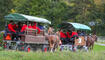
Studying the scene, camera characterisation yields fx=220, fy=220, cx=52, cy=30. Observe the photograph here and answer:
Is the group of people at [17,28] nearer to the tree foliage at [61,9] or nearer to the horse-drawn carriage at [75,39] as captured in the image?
the horse-drawn carriage at [75,39]

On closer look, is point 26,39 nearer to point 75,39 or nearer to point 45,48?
point 45,48

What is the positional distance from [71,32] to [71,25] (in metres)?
0.92

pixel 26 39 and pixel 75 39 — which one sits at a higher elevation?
pixel 26 39

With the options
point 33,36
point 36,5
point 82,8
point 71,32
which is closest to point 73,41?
point 71,32

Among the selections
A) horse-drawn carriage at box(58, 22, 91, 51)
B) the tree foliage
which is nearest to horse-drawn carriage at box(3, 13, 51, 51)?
horse-drawn carriage at box(58, 22, 91, 51)

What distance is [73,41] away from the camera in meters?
21.7

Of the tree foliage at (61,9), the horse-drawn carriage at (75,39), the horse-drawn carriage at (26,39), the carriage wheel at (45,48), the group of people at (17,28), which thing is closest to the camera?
the horse-drawn carriage at (26,39)

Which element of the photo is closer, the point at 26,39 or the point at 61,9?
the point at 26,39

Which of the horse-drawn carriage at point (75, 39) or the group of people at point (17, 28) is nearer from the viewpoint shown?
the group of people at point (17, 28)

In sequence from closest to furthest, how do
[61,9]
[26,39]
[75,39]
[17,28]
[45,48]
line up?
[26,39], [17,28], [45,48], [75,39], [61,9]

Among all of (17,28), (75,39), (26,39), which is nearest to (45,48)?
(26,39)

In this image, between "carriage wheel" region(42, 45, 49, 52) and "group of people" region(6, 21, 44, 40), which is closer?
"group of people" region(6, 21, 44, 40)

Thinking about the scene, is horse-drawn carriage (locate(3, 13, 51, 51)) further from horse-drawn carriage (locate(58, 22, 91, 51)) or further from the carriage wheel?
horse-drawn carriage (locate(58, 22, 91, 51))

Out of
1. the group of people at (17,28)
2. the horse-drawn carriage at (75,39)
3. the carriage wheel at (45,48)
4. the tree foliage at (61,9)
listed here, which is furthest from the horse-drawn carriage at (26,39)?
the tree foliage at (61,9)
